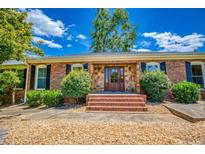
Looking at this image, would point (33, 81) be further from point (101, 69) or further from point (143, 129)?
point (143, 129)

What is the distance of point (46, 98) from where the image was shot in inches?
309

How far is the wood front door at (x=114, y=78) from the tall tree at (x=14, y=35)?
482 centimetres

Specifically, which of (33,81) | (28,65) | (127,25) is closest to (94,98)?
(33,81)

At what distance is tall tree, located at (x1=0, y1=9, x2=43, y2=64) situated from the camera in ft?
17.9

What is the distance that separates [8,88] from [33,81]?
1.81 meters

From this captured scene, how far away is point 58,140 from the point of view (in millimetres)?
2867

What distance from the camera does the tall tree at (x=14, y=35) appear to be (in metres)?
5.45

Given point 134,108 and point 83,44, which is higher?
point 83,44

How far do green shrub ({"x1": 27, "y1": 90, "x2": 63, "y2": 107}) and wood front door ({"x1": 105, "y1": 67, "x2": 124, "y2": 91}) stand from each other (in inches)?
146

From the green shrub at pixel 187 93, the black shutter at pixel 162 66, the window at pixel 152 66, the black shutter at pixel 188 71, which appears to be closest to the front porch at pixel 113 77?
the window at pixel 152 66

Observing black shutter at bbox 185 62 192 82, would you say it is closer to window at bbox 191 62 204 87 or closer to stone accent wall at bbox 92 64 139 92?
window at bbox 191 62 204 87

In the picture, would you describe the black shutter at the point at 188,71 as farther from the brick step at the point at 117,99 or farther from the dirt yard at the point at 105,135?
the dirt yard at the point at 105,135

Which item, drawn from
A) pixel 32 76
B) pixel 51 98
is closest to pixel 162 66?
pixel 51 98

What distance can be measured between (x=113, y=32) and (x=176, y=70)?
14.9m
